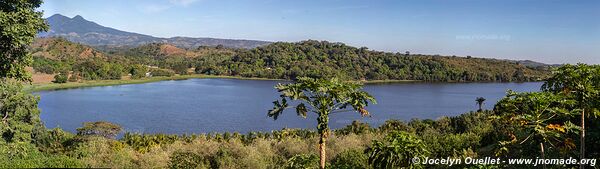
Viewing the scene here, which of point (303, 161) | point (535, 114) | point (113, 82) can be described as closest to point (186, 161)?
point (303, 161)

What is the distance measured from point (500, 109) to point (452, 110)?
2646 inches

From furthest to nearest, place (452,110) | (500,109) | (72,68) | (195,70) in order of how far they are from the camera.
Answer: (195,70) → (72,68) → (452,110) → (500,109)

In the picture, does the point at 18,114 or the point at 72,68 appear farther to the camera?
the point at 72,68

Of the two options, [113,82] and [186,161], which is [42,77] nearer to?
[113,82]

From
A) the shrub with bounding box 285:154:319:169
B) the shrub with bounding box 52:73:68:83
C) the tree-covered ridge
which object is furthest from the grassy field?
the shrub with bounding box 285:154:319:169

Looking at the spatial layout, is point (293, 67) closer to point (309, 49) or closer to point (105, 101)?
point (309, 49)

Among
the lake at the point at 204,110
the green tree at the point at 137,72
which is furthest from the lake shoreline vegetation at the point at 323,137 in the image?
the green tree at the point at 137,72

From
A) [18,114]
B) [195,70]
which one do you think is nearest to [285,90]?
[18,114]

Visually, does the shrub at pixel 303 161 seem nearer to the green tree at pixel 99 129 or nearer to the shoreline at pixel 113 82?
the green tree at pixel 99 129

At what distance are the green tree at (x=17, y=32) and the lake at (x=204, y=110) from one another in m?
38.9

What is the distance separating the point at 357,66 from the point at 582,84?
456ft

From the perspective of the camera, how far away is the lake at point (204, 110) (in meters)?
53.8

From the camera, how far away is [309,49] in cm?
16450

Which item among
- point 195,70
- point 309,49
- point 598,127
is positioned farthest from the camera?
point 309,49
